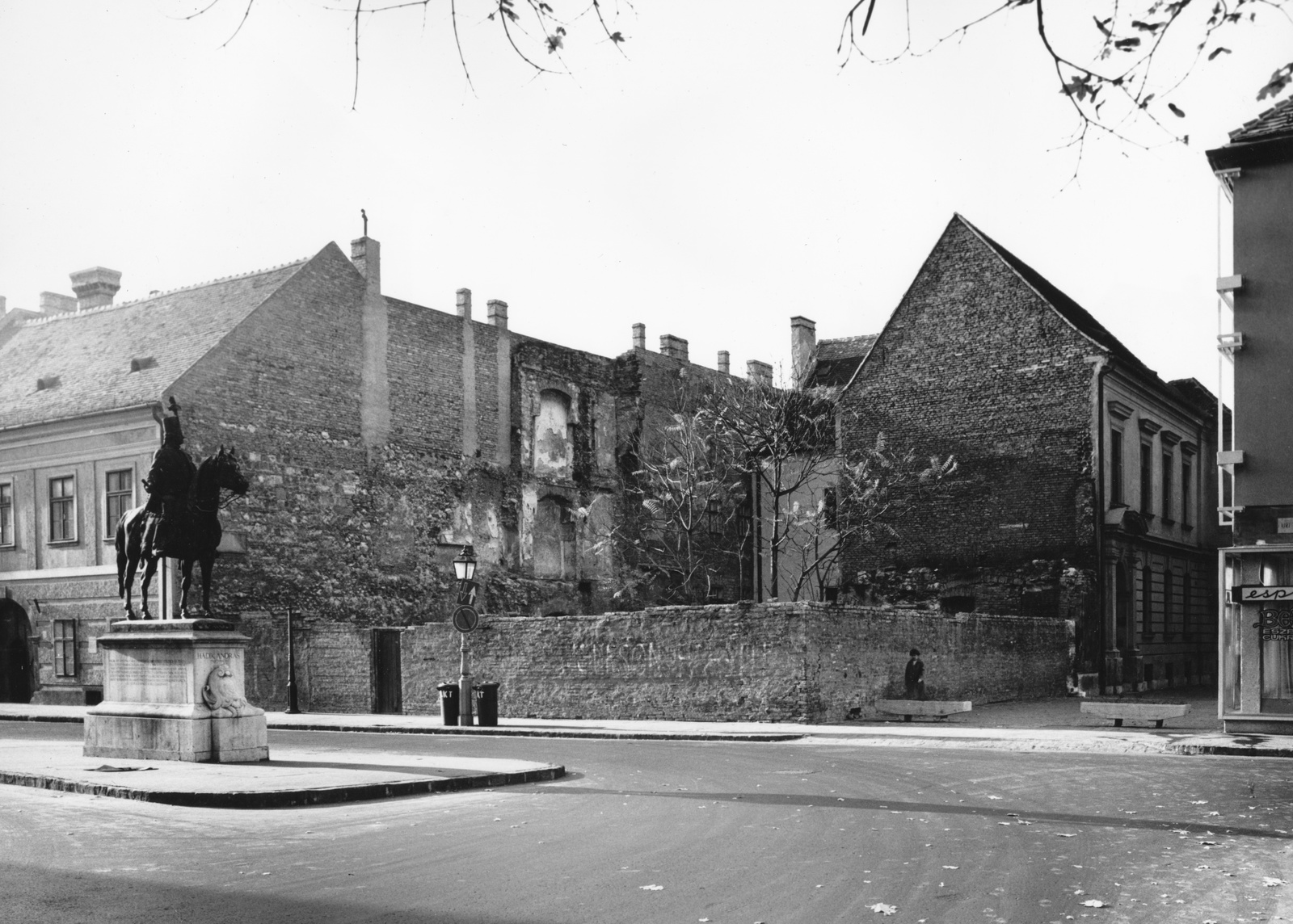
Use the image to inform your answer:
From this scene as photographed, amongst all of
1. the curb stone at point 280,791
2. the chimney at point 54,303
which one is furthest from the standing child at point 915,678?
the chimney at point 54,303

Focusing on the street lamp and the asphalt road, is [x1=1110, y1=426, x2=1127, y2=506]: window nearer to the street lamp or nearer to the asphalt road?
the street lamp

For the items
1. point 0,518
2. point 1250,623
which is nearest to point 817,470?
point 1250,623

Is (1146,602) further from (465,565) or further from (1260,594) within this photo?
(465,565)

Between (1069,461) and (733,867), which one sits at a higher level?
(1069,461)

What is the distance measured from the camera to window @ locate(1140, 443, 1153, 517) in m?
35.6

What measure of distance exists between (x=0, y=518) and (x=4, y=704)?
15.7ft

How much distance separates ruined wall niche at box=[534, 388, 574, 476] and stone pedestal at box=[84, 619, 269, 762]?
2462 cm

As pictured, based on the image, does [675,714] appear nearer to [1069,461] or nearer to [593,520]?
[1069,461]

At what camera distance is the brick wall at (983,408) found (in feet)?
109

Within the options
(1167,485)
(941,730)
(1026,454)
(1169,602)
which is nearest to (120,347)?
(1026,454)

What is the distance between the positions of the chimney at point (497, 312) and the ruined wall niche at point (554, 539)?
17.7 ft

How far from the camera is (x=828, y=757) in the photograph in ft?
59.2

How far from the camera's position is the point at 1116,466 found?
33.8 metres

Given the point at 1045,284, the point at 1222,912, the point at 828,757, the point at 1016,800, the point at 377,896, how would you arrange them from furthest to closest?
1. the point at 1045,284
2. the point at 828,757
3. the point at 1016,800
4. the point at 377,896
5. the point at 1222,912
